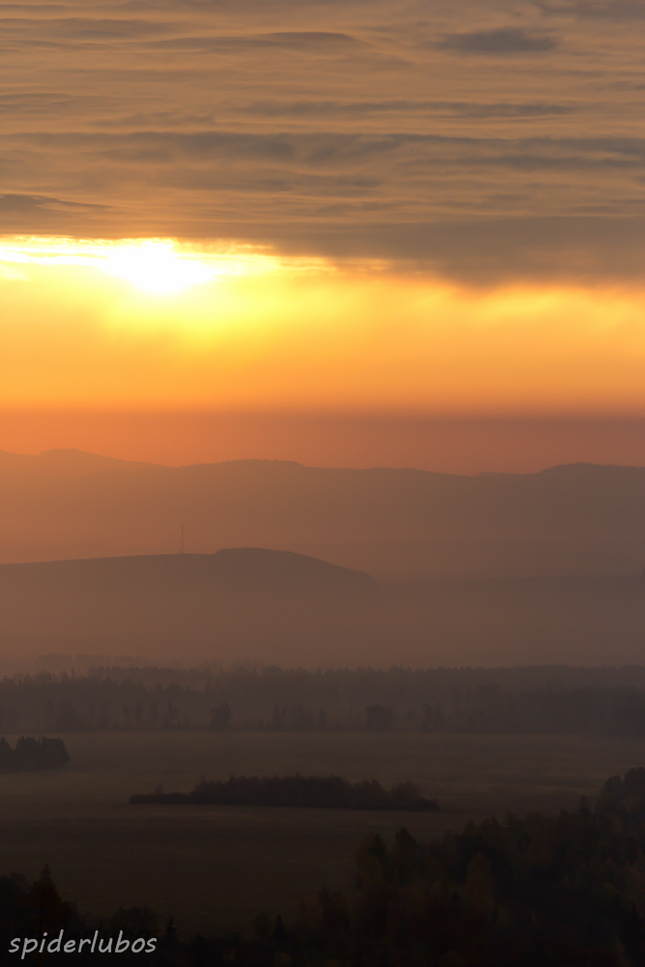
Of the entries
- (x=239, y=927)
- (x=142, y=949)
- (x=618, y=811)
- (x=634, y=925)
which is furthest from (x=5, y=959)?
(x=618, y=811)

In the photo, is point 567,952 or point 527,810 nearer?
point 567,952

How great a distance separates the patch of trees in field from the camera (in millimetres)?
125062

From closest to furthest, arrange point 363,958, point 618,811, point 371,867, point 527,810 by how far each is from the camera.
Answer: point 363,958, point 371,867, point 618,811, point 527,810

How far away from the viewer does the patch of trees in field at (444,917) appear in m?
125

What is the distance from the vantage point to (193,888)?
161625mm

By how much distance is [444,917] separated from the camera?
131 m

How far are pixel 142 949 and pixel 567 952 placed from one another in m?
51.1

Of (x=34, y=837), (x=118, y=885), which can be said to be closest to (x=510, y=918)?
(x=118, y=885)

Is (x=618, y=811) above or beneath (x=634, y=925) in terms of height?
above

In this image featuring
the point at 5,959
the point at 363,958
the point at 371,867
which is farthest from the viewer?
the point at 371,867

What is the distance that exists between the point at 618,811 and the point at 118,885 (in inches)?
3317

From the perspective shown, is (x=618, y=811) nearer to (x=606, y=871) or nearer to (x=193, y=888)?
(x=606, y=871)

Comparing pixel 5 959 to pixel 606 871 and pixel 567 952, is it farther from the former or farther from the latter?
pixel 606 871

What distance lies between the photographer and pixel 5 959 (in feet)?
381
